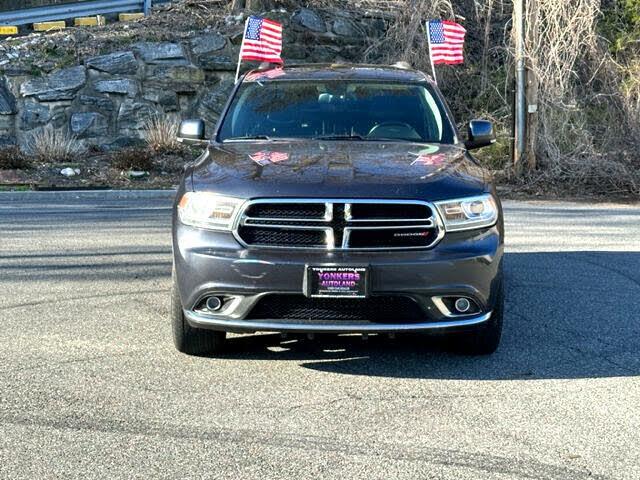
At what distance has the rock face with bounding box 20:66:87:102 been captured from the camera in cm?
1938

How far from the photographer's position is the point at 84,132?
19.3 meters

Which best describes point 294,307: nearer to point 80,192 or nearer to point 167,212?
point 167,212

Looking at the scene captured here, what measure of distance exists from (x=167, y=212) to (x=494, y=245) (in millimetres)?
8010

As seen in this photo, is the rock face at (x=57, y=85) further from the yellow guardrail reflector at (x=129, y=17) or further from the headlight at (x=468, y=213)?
the headlight at (x=468, y=213)

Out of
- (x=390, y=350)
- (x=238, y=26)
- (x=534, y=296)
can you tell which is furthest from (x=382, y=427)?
(x=238, y=26)

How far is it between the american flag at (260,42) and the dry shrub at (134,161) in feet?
8.59

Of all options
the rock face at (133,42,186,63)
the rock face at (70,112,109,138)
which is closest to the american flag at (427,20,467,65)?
the rock face at (133,42,186,63)

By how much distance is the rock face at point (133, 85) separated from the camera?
19312 millimetres

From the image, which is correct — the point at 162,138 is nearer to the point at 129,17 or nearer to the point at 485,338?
the point at 129,17

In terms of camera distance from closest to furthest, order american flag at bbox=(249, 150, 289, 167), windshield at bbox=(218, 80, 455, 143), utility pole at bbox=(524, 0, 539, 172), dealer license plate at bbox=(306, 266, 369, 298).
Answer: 1. dealer license plate at bbox=(306, 266, 369, 298)
2. american flag at bbox=(249, 150, 289, 167)
3. windshield at bbox=(218, 80, 455, 143)
4. utility pole at bbox=(524, 0, 539, 172)

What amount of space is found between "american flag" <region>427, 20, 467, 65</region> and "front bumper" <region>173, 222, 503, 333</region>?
12.4 meters

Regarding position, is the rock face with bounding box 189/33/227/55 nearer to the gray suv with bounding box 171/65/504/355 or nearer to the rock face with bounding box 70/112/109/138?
the rock face with bounding box 70/112/109/138

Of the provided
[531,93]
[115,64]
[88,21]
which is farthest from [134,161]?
[531,93]

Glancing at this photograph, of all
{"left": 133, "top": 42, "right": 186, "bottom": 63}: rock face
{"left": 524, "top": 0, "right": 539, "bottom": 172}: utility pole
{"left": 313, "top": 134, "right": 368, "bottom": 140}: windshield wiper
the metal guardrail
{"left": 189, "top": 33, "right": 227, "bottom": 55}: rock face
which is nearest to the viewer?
{"left": 313, "top": 134, "right": 368, "bottom": 140}: windshield wiper
